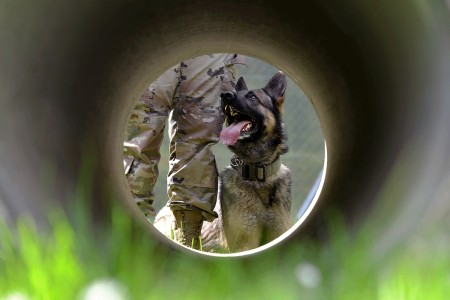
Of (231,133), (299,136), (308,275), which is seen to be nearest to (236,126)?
(231,133)

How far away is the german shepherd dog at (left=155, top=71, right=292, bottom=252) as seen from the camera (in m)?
4.21

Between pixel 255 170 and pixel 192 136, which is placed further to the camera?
pixel 255 170

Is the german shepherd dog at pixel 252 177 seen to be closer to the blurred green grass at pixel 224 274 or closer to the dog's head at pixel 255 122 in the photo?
the dog's head at pixel 255 122

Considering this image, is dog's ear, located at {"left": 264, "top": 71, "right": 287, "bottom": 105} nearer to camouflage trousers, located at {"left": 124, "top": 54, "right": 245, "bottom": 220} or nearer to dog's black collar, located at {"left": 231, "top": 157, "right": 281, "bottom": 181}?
dog's black collar, located at {"left": 231, "top": 157, "right": 281, "bottom": 181}

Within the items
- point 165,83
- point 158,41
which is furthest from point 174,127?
point 158,41

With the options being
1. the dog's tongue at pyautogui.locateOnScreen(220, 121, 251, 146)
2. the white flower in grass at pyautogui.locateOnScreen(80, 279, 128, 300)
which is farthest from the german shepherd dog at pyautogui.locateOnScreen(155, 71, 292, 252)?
the white flower in grass at pyautogui.locateOnScreen(80, 279, 128, 300)

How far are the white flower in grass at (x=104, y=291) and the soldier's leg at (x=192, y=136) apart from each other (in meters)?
3.00

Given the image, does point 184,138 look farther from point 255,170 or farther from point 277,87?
point 277,87

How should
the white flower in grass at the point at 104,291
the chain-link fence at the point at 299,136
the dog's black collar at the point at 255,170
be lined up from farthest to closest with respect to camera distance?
the chain-link fence at the point at 299,136
the dog's black collar at the point at 255,170
the white flower in grass at the point at 104,291

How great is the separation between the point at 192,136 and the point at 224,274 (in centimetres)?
289

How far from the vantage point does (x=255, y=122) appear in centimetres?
508

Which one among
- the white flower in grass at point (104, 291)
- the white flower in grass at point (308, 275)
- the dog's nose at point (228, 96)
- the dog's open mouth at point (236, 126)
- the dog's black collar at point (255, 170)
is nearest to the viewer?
the white flower in grass at point (104, 291)

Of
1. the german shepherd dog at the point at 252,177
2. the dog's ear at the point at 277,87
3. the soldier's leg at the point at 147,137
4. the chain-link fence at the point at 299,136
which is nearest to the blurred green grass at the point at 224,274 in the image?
the soldier's leg at the point at 147,137

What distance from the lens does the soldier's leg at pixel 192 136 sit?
4047mm
